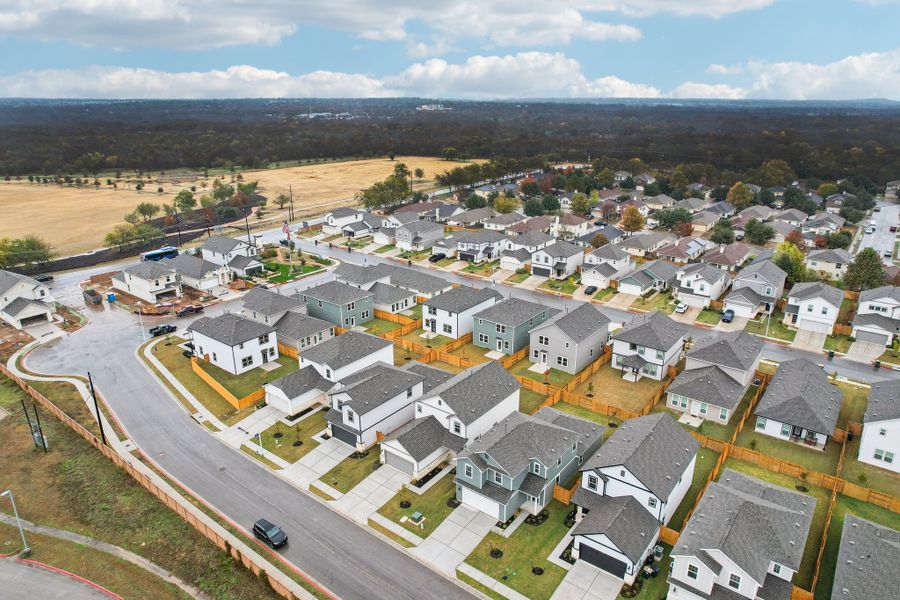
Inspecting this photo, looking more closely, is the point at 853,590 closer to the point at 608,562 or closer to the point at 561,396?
the point at 608,562

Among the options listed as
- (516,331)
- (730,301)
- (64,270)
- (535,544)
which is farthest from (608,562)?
(64,270)

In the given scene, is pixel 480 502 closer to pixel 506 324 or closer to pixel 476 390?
pixel 476 390

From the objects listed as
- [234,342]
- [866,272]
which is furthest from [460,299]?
[866,272]

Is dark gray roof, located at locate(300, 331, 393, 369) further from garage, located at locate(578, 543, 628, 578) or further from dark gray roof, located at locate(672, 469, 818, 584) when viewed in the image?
dark gray roof, located at locate(672, 469, 818, 584)

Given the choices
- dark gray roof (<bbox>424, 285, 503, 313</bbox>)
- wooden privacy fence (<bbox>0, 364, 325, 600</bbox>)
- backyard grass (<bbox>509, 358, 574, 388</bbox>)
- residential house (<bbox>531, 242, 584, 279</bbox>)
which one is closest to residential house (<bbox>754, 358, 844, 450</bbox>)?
backyard grass (<bbox>509, 358, 574, 388</bbox>)

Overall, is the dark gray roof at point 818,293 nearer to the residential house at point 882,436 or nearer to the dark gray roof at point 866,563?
the residential house at point 882,436

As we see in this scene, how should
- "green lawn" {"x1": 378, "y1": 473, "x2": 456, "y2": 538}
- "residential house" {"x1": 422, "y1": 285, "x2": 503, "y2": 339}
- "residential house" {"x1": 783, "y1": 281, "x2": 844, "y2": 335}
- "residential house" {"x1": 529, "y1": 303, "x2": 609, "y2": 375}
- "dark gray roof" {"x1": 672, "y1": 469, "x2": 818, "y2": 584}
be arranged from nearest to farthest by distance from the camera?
"dark gray roof" {"x1": 672, "y1": 469, "x2": 818, "y2": 584} → "green lawn" {"x1": 378, "y1": 473, "x2": 456, "y2": 538} → "residential house" {"x1": 529, "y1": 303, "x2": 609, "y2": 375} → "residential house" {"x1": 422, "y1": 285, "x2": 503, "y2": 339} → "residential house" {"x1": 783, "y1": 281, "x2": 844, "y2": 335}
